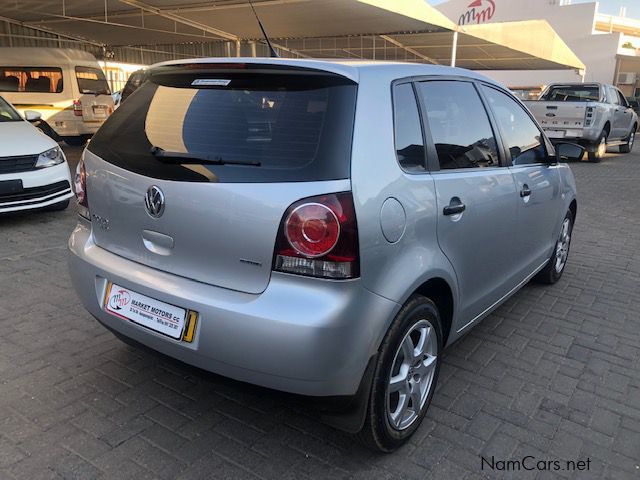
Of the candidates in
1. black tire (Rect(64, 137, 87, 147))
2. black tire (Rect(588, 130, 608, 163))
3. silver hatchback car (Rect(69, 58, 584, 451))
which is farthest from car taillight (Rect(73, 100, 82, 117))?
black tire (Rect(588, 130, 608, 163))

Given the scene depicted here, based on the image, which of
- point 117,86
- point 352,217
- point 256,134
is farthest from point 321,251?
point 117,86

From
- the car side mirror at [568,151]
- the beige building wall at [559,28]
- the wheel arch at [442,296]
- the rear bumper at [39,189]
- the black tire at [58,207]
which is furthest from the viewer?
the beige building wall at [559,28]

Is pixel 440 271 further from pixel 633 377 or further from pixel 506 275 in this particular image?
pixel 633 377

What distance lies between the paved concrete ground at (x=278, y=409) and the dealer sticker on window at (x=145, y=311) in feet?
0.61

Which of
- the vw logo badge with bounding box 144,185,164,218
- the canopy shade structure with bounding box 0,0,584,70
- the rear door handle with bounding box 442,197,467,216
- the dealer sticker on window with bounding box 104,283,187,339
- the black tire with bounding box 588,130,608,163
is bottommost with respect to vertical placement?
the black tire with bounding box 588,130,608,163

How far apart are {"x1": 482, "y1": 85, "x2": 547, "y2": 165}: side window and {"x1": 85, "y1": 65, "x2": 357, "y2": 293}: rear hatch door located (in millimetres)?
1540

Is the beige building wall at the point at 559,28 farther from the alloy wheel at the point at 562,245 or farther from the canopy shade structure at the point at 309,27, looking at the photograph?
the alloy wheel at the point at 562,245

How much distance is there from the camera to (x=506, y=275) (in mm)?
3361

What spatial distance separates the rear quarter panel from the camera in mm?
2057

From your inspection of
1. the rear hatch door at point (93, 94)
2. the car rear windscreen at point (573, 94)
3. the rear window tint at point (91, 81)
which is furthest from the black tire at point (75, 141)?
the car rear windscreen at point (573, 94)

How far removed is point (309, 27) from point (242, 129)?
16.5m

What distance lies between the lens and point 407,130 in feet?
7.91

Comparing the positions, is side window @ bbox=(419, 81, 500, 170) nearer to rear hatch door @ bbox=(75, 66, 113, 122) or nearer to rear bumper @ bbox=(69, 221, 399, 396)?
rear bumper @ bbox=(69, 221, 399, 396)

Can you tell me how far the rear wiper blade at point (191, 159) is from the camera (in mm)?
2165
